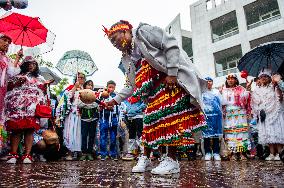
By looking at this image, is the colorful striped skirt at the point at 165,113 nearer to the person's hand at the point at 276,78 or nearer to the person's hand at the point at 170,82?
the person's hand at the point at 170,82

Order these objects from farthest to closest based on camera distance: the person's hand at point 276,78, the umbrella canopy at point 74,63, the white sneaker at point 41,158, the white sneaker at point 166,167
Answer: the umbrella canopy at point 74,63 < the person's hand at point 276,78 < the white sneaker at point 41,158 < the white sneaker at point 166,167

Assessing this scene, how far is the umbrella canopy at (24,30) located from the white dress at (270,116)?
16.7 feet

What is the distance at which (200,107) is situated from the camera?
2938 mm

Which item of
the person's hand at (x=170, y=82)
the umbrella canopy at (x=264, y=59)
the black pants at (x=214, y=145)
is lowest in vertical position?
the black pants at (x=214, y=145)

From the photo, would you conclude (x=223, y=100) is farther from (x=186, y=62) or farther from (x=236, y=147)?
(x=186, y=62)

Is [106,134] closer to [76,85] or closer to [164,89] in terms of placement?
[76,85]

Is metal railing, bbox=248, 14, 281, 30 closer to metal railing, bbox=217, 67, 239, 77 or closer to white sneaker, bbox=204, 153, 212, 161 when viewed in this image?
metal railing, bbox=217, 67, 239, 77

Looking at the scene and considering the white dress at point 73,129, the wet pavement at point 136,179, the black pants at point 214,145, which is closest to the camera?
the wet pavement at point 136,179

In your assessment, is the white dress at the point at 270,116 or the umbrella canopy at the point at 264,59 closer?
the white dress at the point at 270,116

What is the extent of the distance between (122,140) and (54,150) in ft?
9.88

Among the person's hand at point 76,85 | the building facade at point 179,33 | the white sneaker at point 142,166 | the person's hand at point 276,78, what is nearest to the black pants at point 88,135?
the person's hand at point 76,85

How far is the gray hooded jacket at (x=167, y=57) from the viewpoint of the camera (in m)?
2.91

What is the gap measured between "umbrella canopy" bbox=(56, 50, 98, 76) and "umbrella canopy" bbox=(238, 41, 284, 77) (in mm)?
4002

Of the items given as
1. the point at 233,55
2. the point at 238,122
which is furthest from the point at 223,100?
the point at 233,55
